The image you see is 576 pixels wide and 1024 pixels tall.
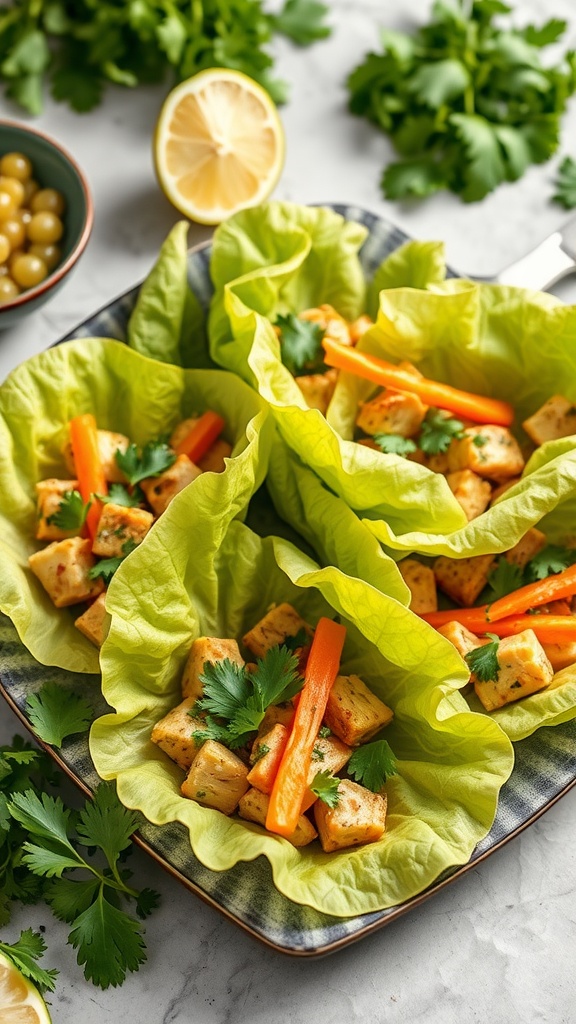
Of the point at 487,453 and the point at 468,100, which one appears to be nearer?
the point at 487,453

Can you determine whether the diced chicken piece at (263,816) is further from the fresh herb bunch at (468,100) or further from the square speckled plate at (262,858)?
the fresh herb bunch at (468,100)

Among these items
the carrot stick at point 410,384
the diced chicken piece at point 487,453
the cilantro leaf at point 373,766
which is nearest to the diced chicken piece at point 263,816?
the cilantro leaf at point 373,766

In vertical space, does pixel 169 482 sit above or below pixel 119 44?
below

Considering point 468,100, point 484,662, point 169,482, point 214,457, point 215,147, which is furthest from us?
point 468,100

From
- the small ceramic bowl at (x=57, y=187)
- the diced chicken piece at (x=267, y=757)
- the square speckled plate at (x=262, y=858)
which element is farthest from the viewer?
the small ceramic bowl at (x=57, y=187)

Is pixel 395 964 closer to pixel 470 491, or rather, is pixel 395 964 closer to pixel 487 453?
pixel 470 491

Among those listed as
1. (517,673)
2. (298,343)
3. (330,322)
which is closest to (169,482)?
(298,343)
